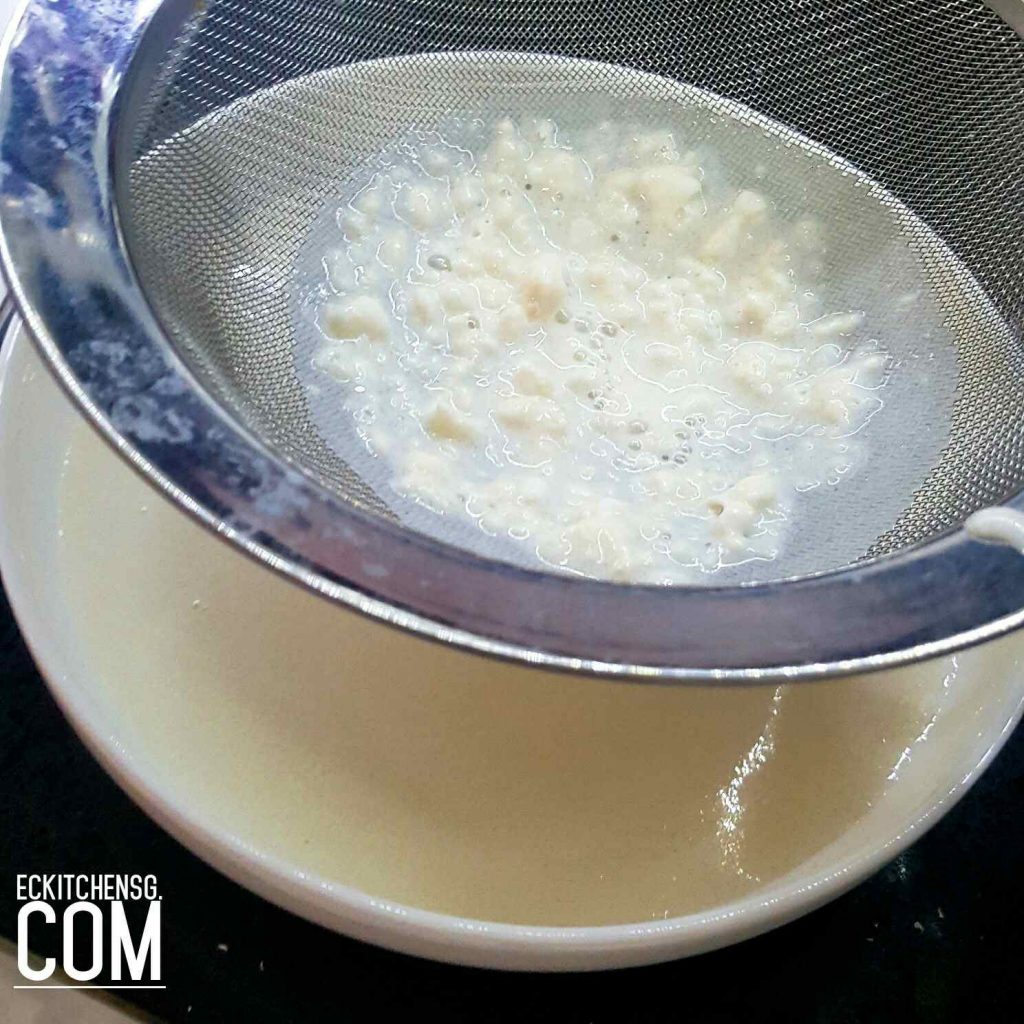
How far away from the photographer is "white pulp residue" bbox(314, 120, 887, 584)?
87 centimetres

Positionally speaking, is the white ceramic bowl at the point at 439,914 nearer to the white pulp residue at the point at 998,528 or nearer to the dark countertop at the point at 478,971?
the dark countertop at the point at 478,971

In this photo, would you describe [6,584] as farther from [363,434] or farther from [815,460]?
[815,460]

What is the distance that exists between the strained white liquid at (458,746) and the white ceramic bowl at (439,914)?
0.06ft

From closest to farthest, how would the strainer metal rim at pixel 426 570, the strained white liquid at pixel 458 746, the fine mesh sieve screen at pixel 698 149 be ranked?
the strainer metal rim at pixel 426 570
the strained white liquid at pixel 458 746
the fine mesh sieve screen at pixel 698 149

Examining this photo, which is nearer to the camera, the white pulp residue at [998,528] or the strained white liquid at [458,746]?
the white pulp residue at [998,528]

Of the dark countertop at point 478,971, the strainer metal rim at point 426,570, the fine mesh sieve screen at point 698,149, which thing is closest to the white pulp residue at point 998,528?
the strainer metal rim at point 426,570

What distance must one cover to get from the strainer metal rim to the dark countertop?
31 cm

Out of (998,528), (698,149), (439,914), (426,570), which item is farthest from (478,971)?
(698,149)

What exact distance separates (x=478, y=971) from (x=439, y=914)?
0.11 metres

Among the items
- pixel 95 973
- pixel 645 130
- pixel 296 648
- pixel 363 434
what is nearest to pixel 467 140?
pixel 645 130

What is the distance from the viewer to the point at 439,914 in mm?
686

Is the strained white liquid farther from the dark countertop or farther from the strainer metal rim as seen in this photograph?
the strainer metal rim

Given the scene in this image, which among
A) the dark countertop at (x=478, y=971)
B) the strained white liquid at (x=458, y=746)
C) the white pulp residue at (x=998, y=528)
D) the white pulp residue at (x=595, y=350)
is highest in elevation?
the white pulp residue at (x=998, y=528)

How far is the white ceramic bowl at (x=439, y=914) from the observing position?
2.20ft
